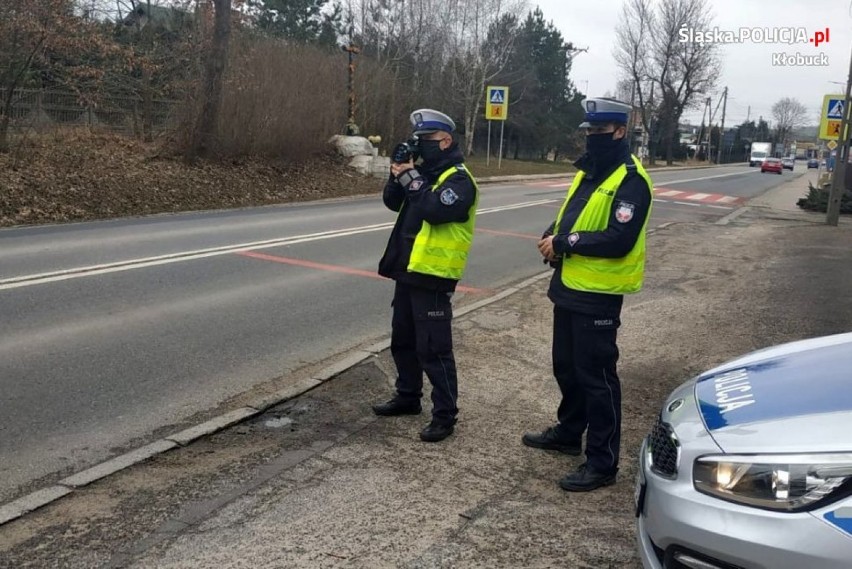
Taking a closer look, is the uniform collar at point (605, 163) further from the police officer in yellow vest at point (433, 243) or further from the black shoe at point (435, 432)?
the black shoe at point (435, 432)

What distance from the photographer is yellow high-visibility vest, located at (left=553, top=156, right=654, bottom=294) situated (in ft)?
12.6

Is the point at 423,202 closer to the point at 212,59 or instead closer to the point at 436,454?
the point at 436,454

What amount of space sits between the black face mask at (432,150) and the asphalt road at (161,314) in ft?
7.28

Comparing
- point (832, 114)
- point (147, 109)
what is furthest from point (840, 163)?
point (147, 109)

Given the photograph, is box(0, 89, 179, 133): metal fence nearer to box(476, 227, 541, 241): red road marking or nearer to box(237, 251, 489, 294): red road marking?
box(237, 251, 489, 294): red road marking

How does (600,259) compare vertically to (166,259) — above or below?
above

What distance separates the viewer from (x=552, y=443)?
4.47 meters

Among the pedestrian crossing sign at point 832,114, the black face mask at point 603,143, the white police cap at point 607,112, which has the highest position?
the pedestrian crossing sign at point 832,114

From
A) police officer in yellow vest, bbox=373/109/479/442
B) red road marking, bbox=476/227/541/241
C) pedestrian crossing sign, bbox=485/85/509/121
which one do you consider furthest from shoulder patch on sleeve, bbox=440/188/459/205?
Result: pedestrian crossing sign, bbox=485/85/509/121

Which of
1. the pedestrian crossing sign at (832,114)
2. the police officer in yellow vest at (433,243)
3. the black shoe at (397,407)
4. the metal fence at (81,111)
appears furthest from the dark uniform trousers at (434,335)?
the pedestrian crossing sign at (832,114)

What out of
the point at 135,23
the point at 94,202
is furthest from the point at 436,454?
the point at 135,23

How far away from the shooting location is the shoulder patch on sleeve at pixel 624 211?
12.2 ft

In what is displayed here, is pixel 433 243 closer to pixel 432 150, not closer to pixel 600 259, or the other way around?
pixel 432 150

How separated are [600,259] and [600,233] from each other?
0.46 ft
